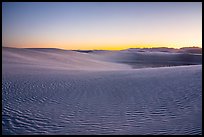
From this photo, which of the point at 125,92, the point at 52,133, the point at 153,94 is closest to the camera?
the point at 52,133

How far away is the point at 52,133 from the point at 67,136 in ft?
1.45

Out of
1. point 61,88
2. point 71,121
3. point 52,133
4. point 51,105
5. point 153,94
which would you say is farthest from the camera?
point 61,88

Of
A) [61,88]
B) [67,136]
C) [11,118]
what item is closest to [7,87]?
[61,88]

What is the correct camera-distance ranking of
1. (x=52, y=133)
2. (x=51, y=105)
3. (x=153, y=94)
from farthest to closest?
(x=153, y=94)
(x=51, y=105)
(x=52, y=133)

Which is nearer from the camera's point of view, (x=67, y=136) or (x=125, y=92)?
(x=67, y=136)

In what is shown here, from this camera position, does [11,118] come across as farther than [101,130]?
Yes

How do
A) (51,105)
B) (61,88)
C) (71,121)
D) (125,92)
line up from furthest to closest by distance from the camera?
1. (61,88)
2. (125,92)
3. (51,105)
4. (71,121)

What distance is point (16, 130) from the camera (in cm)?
604

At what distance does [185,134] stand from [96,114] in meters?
2.84

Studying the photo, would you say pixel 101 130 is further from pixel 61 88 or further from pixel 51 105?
pixel 61 88

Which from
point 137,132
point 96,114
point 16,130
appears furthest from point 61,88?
point 137,132

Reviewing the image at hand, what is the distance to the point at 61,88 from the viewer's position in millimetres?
11180

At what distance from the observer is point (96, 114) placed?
739 centimetres

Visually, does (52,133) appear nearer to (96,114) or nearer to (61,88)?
(96,114)
